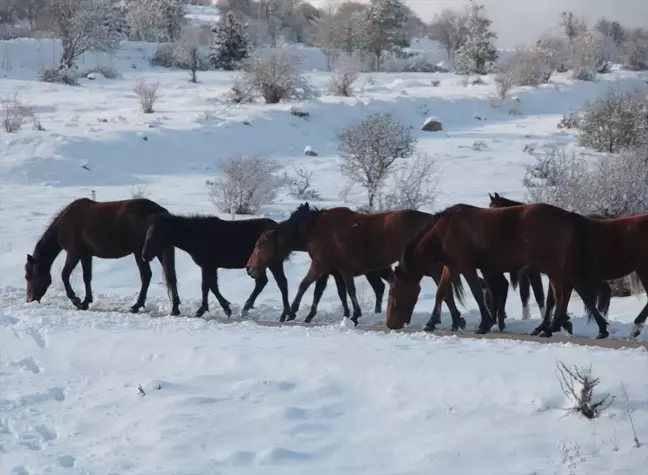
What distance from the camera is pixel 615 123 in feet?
96.1

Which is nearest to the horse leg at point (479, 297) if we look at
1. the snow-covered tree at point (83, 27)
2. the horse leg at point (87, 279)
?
the horse leg at point (87, 279)

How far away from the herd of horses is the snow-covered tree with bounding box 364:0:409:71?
5197 cm

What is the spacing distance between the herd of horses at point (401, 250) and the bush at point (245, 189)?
22.2ft

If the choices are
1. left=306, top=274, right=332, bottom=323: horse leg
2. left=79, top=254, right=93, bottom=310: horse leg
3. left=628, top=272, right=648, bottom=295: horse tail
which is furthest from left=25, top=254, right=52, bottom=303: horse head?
left=628, top=272, right=648, bottom=295: horse tail

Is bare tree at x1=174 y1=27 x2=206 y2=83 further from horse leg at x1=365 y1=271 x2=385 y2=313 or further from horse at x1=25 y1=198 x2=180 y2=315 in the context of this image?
horse leg at x1=365 y1=271 x2=385 y2=313

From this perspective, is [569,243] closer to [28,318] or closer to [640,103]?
[28,318]

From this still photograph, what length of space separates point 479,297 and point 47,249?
7.41 m

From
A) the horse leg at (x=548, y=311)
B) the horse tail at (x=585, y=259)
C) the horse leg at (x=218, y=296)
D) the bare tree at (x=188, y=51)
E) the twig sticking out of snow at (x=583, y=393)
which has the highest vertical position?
the bare tree at (x=188, y=51)

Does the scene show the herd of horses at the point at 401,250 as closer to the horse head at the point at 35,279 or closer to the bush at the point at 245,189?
the horse head at the point at 35,279

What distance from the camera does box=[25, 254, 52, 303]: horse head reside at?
48.6 feet

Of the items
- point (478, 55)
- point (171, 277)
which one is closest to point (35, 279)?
point (171, 277)

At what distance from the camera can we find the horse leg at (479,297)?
11.0 meters

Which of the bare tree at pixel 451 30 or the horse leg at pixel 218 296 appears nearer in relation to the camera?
the horse leg at pixel 218 296

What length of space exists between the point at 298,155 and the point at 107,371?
21.9m
